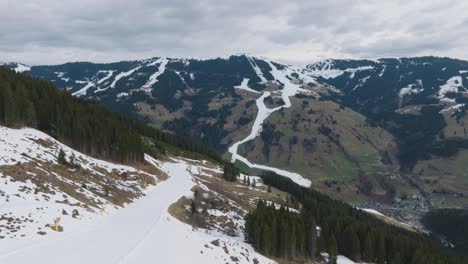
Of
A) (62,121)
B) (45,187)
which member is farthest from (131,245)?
(62,121)

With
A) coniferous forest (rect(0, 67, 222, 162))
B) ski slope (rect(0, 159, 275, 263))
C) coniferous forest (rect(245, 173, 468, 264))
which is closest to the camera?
ski slope (rect(0, 159, 275, 263))

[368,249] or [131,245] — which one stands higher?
[131,245]

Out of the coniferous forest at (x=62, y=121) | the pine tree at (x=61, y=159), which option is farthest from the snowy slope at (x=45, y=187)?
the coniferous forest at (x=62, y=121)

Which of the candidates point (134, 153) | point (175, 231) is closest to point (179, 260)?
point (175, 231)

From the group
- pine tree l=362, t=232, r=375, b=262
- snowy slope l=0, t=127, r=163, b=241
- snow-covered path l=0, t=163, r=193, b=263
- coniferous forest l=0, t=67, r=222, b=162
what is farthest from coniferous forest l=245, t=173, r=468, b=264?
coniferous forest l=0, t=67, r=222, b=162

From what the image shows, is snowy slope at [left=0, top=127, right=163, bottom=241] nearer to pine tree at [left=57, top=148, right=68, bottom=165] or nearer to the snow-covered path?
pine tree at [left=57, top=148, right=68, bottom=165]

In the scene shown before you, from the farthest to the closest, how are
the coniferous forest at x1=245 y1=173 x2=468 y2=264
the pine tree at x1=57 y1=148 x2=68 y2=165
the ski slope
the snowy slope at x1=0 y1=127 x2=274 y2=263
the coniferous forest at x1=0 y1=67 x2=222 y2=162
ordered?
the coniferous forest at x1=0 y1=67 x2=222 y2=162 → the coniferous forest at x1=245 y1=173 x2=468 y2=264 → the pine tree at x1=57 y1=148 x2=68 y2=165 → the snowy slope at x1=0 y1=127 x2=274 y2=263 → the ski slope

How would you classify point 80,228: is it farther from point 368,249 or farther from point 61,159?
point 368,249

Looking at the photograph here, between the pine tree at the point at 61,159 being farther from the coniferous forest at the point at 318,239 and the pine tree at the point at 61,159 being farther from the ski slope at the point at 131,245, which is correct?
the coniferous forest at the point at 318,239

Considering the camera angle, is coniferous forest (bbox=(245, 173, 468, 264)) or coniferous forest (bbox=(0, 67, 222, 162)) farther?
coniferous forest (bbox=(0, 67, 222, 162))
